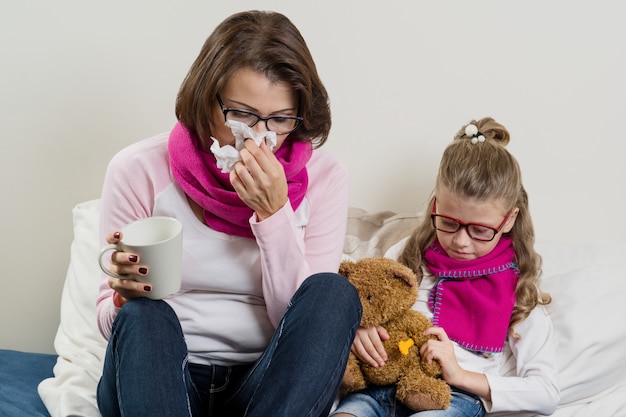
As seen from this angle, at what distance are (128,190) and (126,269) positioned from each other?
0.29m

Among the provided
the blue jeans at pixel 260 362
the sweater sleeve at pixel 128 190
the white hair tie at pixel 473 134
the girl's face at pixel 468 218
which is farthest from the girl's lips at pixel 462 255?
the sweater sleeve at pixel 128 190

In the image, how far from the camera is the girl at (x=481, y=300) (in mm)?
1564

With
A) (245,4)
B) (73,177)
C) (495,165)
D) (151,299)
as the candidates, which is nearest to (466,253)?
(495,165)

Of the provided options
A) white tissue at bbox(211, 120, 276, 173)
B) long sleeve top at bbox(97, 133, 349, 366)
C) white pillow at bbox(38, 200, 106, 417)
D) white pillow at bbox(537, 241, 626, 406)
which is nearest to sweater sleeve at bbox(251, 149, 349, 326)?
long sleeve top at bbox(97, 133, 349, 366)

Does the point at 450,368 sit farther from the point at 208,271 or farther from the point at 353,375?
the point at 208,271

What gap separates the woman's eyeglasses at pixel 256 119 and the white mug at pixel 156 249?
0.24m

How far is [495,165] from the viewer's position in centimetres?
167

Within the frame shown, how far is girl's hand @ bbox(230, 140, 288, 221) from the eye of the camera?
1.36 m

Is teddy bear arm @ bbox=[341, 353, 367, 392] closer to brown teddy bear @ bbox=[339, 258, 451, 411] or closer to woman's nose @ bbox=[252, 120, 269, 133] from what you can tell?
brown teddy bear @ bbox=[339, 258, 451, 411]

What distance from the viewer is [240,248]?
1515 millimetres

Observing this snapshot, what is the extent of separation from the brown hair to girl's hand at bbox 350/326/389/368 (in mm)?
444

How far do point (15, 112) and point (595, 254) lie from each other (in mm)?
1541

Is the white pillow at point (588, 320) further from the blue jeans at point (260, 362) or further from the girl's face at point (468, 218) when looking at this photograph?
the blue jeans at point (260, 362)

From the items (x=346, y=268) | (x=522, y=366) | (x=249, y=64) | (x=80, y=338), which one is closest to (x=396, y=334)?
Result: (x=346, y=268)
